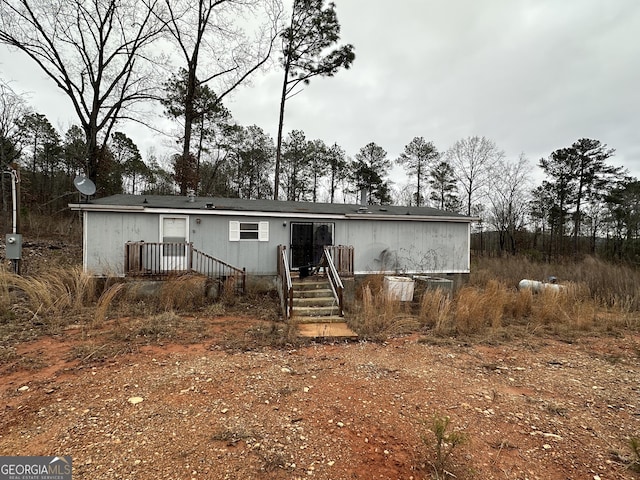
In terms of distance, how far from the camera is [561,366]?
4594mm

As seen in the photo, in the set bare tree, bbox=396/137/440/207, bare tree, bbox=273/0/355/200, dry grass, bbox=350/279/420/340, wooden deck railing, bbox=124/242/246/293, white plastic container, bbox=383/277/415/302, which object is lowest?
dry grass, bbox=350/279/420/340

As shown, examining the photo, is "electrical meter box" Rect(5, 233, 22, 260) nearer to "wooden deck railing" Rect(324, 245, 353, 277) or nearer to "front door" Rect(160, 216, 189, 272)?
"front door" Rect(160, 216, 189, 272)

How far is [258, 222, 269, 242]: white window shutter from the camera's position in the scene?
9938mm

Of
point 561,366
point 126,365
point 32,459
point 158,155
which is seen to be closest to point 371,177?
point 158,155

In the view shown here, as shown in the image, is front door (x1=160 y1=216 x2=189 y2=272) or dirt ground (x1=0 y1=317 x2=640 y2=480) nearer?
dirt ground (x1=0 y1=317 x2=640 y2=480)

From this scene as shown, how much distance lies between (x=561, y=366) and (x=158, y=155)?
26639 millimetres

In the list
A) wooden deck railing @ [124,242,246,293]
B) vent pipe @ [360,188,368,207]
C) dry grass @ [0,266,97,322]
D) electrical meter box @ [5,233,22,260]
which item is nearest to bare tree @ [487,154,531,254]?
vent pipe @ [360,188,368,207]

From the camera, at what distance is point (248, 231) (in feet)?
32.4

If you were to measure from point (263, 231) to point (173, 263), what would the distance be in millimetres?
2890

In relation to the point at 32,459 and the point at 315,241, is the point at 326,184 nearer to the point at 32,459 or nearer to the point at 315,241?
the point at 315,241

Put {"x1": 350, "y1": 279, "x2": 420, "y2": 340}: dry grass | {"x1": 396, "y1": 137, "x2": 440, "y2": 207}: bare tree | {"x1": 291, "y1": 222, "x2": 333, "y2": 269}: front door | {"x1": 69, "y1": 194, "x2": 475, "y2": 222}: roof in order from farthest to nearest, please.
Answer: {"x1": 396, "y1": 137, "x2": 440, "y2": 207}: bare tree
{"x1": 291, "y1": 222, "x2": 333, "y2": 269}: front door
{"x1": 69, "y1": 194, "x2": 475, "y2": 222}: roof
{"x1": 350, "y1": 279, "x2": 420, "y2": 340}: dry grass

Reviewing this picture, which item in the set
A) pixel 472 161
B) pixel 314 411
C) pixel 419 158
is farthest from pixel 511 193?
pixel 314 411

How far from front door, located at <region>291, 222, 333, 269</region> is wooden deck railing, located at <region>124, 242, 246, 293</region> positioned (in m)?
1.95

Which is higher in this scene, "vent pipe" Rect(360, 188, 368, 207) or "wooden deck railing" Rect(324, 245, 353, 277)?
"vent pipe" Rect(360, 188, 368, 207)
